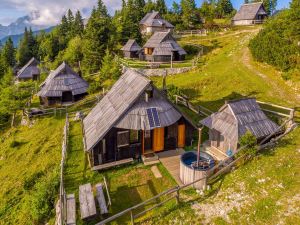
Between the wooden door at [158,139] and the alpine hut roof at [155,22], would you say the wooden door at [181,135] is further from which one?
the alpine hut roof at [155,22]

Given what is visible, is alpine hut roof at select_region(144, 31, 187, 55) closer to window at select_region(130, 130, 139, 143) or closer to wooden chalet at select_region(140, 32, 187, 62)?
wooden chalet at select_region(140, 32, 187, 62)

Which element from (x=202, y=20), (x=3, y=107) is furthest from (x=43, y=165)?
(x=202, y=20)

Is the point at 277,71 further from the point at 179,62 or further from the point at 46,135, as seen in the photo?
the point at 46,135

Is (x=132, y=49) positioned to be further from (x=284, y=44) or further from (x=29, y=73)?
(x=29, y=73)

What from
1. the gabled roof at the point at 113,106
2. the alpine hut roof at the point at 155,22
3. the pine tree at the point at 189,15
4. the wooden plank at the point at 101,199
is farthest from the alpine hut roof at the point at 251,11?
the wooden plank at the point at 101,199

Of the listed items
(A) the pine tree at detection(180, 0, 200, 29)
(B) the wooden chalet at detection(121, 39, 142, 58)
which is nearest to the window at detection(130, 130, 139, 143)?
(B) the wooden chalet at detection(121, 39, 142, 58)
